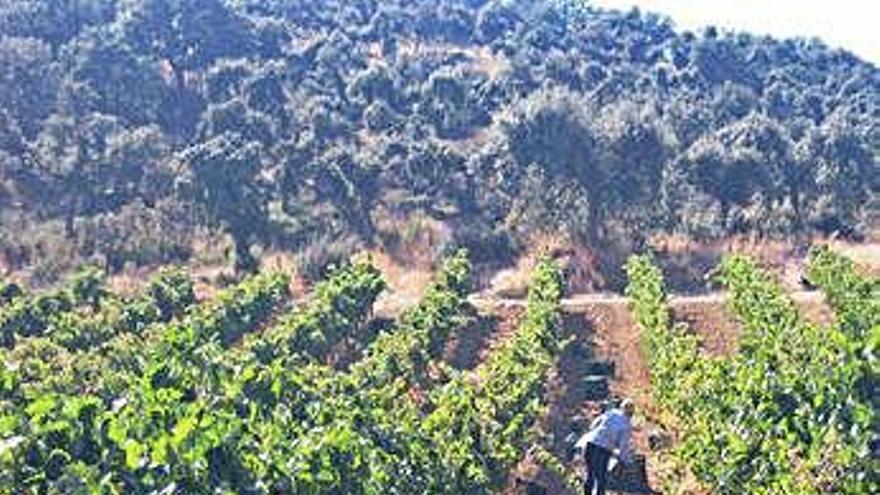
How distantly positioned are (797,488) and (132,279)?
29.3 m

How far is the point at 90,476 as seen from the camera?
1398 cm

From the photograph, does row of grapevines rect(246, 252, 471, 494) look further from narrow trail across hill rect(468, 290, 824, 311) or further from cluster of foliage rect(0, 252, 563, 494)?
narrow trail across hill rect(468, 290, 824, 311)

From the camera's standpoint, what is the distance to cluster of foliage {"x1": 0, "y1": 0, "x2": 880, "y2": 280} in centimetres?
4847

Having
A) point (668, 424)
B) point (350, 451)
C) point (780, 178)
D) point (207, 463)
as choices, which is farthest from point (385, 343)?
point (780, 178)

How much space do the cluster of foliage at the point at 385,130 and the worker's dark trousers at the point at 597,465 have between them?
89.3 ft

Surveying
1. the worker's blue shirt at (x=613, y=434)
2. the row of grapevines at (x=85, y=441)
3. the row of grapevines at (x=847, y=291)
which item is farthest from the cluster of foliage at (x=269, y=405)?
the row of grapevines at (x=847, y=291)

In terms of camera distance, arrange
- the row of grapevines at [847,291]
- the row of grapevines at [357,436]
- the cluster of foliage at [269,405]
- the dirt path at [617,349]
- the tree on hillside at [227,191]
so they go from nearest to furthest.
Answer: the cluster of foliage at [269,405] < the row of grapevines at [357,436] < the dirt path at [617,349] < the row of grapevines at [847,291] < the tree on hillside at [227,191]

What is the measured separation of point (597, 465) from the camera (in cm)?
1802

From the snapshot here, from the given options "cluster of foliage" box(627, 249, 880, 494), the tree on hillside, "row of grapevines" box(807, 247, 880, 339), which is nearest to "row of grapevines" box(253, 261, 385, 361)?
"cluster of foliage" box(627, 249, 880, 494)

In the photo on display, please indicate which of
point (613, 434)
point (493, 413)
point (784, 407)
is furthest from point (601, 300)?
point (613, 434)

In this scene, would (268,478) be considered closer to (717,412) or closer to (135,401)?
(135,401)

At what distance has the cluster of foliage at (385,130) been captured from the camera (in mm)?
48469

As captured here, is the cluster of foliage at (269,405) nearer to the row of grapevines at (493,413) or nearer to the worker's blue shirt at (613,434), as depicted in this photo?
the row of grapevines at (493,413)

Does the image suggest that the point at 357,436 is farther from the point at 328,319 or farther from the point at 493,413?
the point at 328,319
